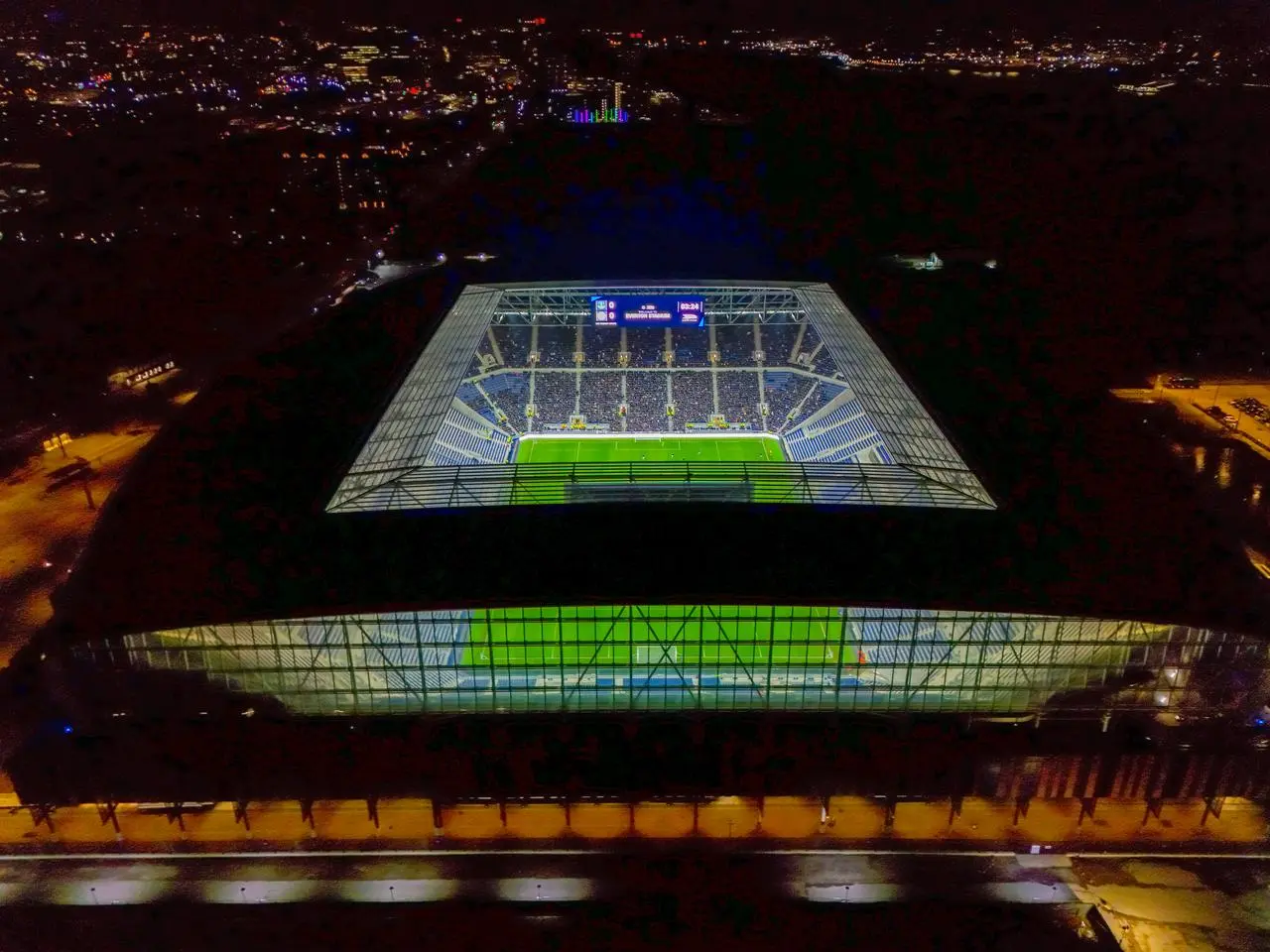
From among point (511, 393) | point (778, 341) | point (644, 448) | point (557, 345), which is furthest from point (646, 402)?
point (778, 341)

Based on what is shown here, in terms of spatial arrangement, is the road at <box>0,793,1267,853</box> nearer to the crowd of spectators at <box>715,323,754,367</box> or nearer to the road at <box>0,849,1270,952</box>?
the road at <box>0,849,1270,952</box>

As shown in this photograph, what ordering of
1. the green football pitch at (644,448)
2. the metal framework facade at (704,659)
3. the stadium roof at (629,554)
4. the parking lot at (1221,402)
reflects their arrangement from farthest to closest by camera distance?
1. the parking lot at (1221,402)
2. the green football pitch at (644,448)
3. the metal framework facade at (704,659)
4. the stadium roof at (629,554)

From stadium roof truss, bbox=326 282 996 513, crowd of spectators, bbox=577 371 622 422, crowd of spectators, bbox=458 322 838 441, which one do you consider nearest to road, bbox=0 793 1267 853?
stadium roof truss, bbox=326 282 996 513

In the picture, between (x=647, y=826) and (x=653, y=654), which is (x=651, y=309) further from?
(x=647, y=826)

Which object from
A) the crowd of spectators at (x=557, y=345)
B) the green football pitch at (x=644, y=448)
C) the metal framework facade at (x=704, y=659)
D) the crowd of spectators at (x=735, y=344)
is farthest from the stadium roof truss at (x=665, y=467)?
the crowd of spectators at (x=735, y=344)

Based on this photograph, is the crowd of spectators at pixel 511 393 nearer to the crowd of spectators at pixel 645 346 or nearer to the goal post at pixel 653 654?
the crowd of spectators at pixel 645 346
